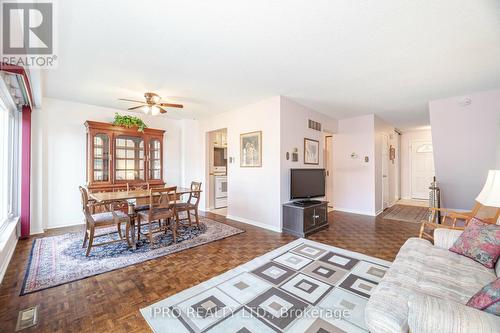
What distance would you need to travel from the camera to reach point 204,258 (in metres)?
2.81

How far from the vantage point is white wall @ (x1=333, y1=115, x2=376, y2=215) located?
5.27 m

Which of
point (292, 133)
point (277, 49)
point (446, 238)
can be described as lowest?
point (446, 238)

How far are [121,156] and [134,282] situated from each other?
3317 millimetres

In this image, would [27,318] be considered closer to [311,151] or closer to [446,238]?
[446,238]

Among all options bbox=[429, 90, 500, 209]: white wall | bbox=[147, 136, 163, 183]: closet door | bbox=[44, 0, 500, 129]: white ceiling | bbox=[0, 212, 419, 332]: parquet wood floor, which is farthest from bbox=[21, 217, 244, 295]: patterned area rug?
bbox=[429, 90, 500, 209]: white wall

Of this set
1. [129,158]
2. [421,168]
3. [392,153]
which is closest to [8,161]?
[129,158]

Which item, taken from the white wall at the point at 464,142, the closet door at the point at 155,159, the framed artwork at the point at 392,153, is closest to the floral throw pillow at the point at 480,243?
the white wall at the point at 464,142

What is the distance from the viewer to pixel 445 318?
0.96 metres

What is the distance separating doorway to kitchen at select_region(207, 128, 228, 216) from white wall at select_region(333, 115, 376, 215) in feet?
10.4

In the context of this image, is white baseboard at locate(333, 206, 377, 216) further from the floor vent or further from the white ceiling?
the floor vent

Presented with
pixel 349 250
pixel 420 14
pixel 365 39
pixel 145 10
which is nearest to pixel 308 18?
pixel 365 39

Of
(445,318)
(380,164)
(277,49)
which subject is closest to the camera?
(445,318)

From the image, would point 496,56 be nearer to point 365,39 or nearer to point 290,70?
point 365,39

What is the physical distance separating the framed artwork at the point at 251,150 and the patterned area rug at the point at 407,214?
3.35 meters
